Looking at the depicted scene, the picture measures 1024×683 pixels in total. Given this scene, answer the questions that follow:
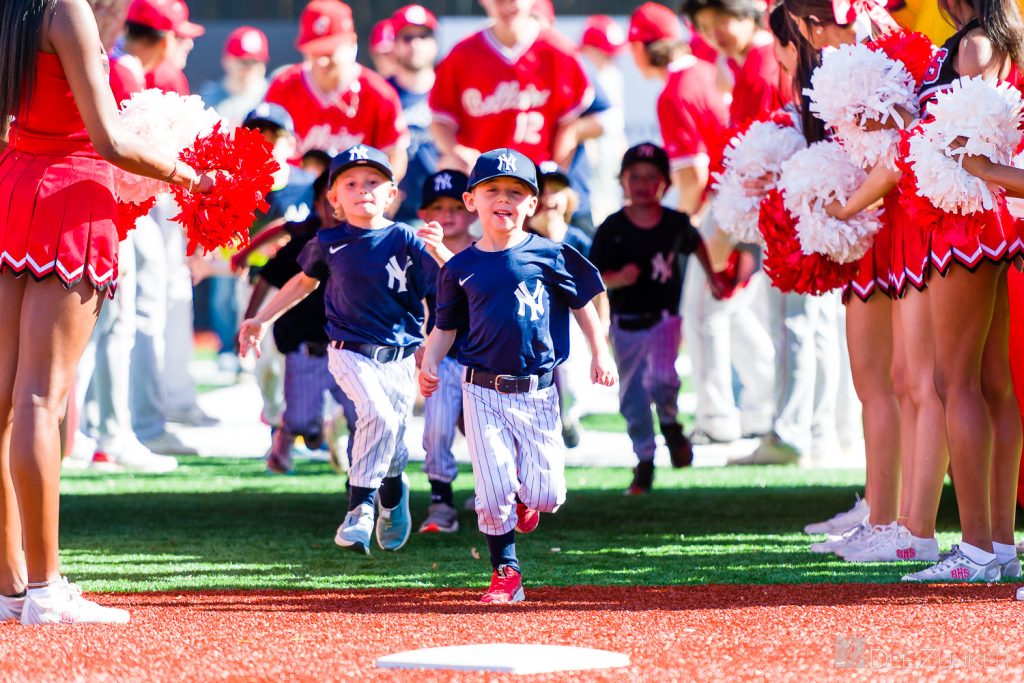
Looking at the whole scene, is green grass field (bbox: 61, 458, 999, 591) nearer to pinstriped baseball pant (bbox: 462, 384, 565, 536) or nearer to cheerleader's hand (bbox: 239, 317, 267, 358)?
pinstriped baseball pant (bbox: 462, 384, 565, 536)

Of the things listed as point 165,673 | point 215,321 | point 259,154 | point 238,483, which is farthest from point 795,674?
point 215,321

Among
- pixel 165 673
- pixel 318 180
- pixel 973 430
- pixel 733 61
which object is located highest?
pixel 733 61

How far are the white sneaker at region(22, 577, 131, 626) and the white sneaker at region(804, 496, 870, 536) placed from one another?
3162mm

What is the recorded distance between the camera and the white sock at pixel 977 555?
5340 mm

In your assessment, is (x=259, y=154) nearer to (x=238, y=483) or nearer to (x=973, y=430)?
(x=973, y=430)

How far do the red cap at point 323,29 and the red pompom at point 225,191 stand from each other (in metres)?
4.64

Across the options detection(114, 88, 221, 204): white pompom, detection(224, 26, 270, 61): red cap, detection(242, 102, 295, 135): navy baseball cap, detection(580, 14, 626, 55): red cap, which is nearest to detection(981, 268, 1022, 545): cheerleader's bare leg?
detection(114, 88, 221, 204): white pompom

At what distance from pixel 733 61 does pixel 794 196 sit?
12.7 feet

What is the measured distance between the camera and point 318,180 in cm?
808

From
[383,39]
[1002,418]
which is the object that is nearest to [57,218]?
[1002,418]

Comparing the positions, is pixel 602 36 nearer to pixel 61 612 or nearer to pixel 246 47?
pixel 246 47

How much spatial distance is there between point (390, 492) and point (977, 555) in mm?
2355

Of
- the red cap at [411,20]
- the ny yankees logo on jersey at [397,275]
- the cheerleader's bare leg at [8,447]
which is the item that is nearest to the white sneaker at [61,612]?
the cheerleader's bare leg at [8,447]

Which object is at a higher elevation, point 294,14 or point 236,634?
point 294,14
